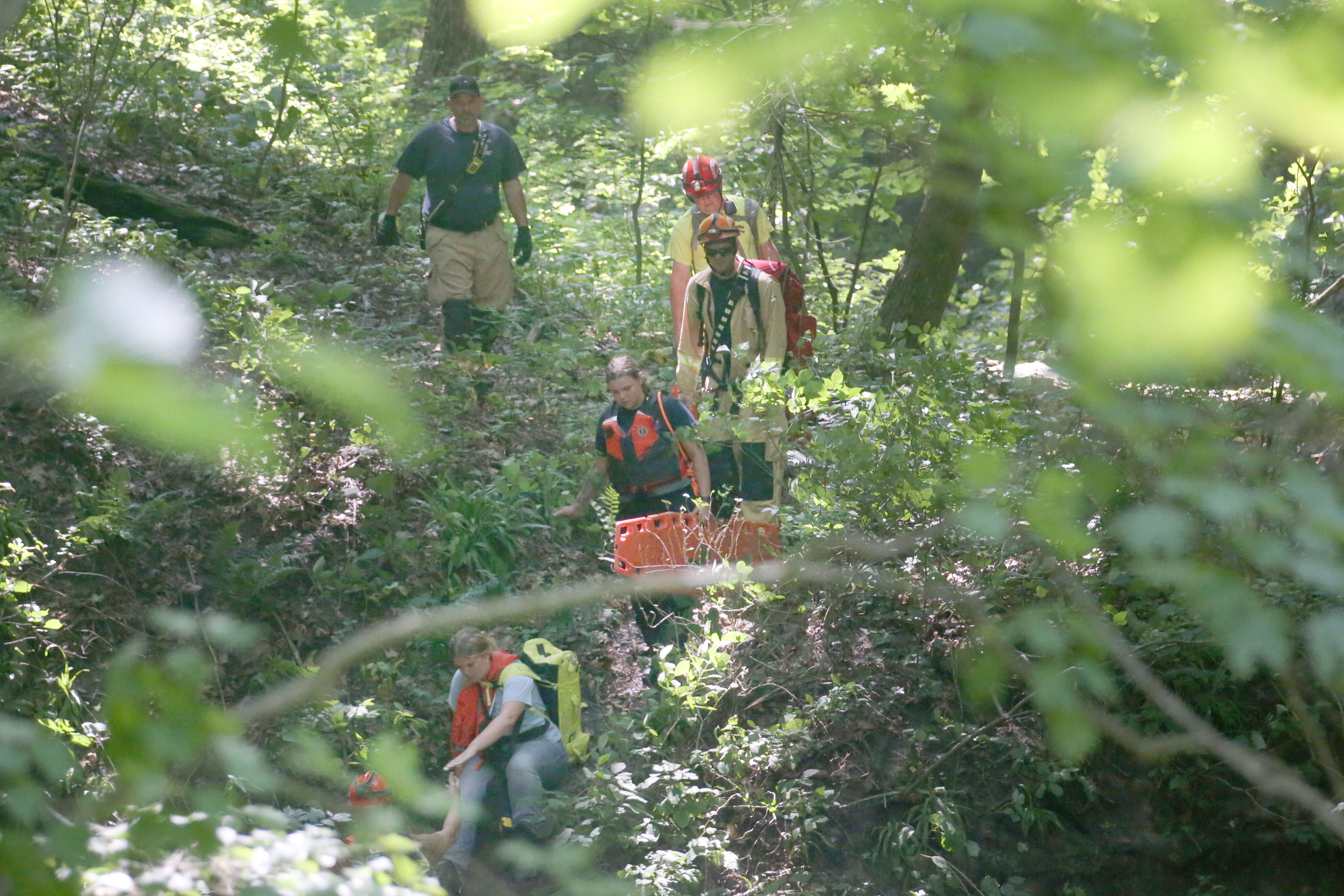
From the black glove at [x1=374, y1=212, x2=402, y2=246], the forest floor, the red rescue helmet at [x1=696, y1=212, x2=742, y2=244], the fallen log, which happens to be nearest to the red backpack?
the red rescue helmet at [x1=696, y1=212, x2=742, y2=244]

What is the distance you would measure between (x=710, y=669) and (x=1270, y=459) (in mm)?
4885

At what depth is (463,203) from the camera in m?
8.67

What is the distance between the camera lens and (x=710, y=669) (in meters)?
6.22

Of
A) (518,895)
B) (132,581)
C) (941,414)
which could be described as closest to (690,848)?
(518,895)

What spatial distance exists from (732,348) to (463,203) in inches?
127

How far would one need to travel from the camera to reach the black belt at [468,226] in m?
8.71

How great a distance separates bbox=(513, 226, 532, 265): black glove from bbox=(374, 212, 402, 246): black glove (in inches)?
37.1

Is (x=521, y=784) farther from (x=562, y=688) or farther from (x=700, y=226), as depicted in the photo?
(x=700, y=226)

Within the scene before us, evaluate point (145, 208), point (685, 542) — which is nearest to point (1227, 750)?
point (685, 542)

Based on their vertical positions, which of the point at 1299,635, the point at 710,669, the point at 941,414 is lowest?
the point at 710,669

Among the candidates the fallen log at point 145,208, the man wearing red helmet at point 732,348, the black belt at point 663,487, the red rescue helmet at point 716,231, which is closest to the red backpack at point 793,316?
the man wearing red helmet at point 732,348

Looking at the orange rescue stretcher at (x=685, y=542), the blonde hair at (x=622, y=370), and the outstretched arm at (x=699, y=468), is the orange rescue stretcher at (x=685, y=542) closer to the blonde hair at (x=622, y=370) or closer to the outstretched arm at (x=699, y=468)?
the outstretched arm at (x=699, y=468)

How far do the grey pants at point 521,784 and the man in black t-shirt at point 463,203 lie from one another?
3.92 m

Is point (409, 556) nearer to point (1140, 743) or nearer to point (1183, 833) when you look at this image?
point (1183, 833)
